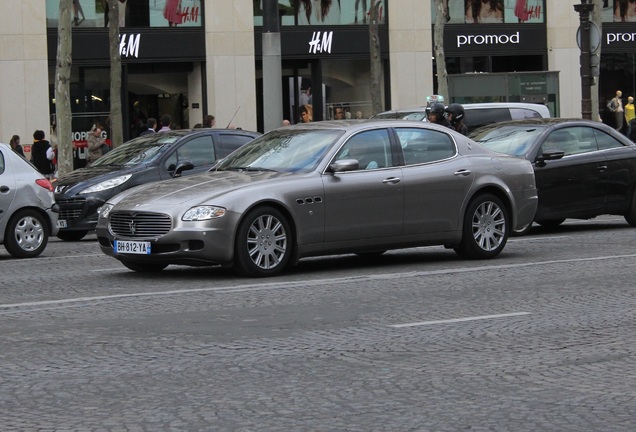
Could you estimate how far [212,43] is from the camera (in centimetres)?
3819

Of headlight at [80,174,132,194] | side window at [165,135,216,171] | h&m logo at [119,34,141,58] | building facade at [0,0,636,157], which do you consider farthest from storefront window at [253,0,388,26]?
headlight at [80,174,132,194]

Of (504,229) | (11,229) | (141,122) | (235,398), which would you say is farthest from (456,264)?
(141,122)

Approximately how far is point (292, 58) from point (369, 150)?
84.6 ft

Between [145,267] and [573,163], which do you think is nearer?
[145,267]

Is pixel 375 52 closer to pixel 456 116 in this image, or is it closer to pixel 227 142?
pixel 227 142

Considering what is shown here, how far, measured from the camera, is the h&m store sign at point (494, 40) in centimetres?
4212

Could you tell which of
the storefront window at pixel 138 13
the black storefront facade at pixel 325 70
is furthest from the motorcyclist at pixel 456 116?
the black storefront facade at pixel 325 70

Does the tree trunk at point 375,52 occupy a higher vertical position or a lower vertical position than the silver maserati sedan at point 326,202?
higher

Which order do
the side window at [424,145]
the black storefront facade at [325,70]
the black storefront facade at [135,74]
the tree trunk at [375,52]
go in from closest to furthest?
A: 1. the side window at [424,145]
2. the tree trunk at [375,52]
3. the black storefront facade at [135,74]
4. the black storefront facade at [325,70]

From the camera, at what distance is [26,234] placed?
17141 millimetres

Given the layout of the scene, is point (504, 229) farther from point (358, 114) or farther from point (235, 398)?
point (358, 114)

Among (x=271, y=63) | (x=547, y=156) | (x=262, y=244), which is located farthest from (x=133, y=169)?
(x=262, y=244)

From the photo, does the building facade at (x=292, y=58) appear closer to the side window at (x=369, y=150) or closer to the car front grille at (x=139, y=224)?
the side window at (x=369, y=150)

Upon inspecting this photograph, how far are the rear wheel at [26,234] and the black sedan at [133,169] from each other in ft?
8.50
